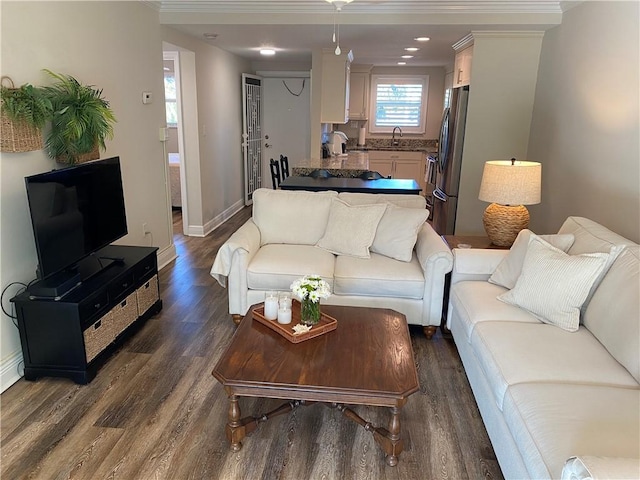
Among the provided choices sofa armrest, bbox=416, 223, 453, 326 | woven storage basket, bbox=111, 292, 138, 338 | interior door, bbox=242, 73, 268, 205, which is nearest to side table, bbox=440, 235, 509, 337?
sofa armrest, bbox=416, 223, 453, 326

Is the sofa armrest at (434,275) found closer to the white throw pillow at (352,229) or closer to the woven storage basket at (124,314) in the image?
the white throw pillow at (352,229)

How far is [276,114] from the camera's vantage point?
8.40m

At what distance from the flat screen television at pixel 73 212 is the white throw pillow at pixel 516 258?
247 cm

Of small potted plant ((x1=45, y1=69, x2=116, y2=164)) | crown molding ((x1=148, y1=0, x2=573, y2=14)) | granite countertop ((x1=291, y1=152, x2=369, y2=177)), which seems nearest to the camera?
small potted plant ((x1=45, y1=69, x2=116, y2=164))

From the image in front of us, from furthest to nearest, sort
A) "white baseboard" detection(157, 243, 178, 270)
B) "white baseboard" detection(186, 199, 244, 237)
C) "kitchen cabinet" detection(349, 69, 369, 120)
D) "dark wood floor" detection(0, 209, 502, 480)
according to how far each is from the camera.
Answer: "kitchen cabinet" detection(349, 69, 369, 120)
"white baseboard" detection(186, 199, 244, 237)
"white baseboard" detection(157, 243, 178, 270)
"dark wood floor" detection(0, 209, 502, 480)

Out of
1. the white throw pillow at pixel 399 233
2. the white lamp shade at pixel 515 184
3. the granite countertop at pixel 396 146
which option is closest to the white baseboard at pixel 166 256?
the white throw pillow at pixel 399 233

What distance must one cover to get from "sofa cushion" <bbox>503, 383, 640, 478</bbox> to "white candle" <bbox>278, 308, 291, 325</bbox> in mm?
1069

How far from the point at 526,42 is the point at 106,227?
3.90m

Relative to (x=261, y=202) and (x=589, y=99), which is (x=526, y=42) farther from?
(x=261, y=202)

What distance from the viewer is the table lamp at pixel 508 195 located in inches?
Result: 126

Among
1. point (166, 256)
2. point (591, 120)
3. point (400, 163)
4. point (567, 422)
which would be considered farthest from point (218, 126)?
point (567, 422)

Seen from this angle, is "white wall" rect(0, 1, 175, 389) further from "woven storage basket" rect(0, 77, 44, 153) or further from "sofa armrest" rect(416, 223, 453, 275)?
"sofa armrest" rect(416, 223, 453, 275)

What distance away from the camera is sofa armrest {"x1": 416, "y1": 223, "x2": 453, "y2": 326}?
304cm

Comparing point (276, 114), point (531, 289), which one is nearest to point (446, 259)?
point (531, 289)
